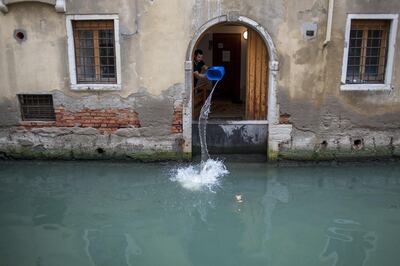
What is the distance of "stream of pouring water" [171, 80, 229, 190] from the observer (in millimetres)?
6930

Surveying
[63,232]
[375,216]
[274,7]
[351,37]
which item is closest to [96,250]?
[63,232]

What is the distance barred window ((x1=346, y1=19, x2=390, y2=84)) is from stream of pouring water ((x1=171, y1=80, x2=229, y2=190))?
2.77 metres

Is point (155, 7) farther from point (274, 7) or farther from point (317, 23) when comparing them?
point (317, 23)

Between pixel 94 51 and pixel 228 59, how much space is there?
497 centimetres

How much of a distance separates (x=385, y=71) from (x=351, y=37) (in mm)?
896

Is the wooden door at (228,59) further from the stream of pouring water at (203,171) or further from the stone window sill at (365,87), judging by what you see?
the stone window sill at (365,87)

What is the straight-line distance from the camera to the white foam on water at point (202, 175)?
22.6ft

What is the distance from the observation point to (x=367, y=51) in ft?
24.9

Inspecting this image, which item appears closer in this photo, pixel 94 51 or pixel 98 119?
pixel 94 51

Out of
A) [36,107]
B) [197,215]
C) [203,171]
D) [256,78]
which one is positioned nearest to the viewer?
[197,215]

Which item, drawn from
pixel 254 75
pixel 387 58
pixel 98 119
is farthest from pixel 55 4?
pixel 387 58

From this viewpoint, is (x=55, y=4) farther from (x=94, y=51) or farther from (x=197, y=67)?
(x=197, y=67)

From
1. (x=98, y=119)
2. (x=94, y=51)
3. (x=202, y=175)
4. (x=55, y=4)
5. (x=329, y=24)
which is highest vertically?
(x=55, y=4)

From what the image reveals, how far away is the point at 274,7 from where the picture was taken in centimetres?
723
